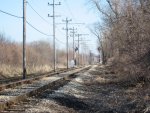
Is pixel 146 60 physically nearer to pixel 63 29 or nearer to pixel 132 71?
pixel 132 71

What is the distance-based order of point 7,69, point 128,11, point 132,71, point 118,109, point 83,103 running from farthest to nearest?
1. point 7,69
2. point 128,11
3. point 132,71
4. point 83,103
5. point 118,109

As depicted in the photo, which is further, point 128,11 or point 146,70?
point 128,11

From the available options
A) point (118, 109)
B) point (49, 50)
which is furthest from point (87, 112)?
point (49, 50)

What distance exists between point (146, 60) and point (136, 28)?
3586mm

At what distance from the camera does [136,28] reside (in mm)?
24078

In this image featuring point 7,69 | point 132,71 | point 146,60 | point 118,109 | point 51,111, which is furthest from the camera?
point 7,69

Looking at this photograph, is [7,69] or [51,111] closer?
[51,111]

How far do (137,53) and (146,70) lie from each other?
2.51m

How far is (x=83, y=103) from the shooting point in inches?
680

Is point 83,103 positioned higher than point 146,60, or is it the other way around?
point 146,60

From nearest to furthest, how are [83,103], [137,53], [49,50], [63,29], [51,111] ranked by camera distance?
[51,111]
[83,103]
[137,53]
[63,29]
[49,50]

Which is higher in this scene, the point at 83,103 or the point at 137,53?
the point at 137,53

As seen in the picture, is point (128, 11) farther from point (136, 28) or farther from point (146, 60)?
point (146, 60)

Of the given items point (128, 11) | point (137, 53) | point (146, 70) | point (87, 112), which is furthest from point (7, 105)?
point (128, 11)
